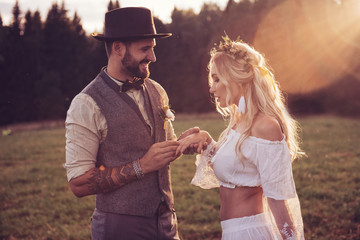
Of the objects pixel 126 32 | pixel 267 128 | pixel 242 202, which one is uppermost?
pixel 126 32

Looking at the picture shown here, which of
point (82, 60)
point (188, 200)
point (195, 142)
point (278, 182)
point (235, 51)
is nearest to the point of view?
point (278, 182)

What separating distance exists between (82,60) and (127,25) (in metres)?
46.7

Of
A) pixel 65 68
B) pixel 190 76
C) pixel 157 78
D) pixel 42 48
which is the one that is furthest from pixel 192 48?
pixel 42 48

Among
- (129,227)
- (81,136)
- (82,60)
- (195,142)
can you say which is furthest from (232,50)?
(82,60)

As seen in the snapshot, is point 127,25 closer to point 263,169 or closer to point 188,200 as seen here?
point 263,169

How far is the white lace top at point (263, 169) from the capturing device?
2.84m

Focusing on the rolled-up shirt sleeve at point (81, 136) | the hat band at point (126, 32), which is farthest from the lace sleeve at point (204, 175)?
the hat band at point (126, 32)

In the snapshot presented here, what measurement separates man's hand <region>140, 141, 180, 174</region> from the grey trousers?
0.47 metres

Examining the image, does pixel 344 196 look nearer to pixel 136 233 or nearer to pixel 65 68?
pixel 136 233

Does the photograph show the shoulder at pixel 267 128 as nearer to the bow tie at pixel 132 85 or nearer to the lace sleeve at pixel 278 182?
the lace sleeve at pixel 278 182

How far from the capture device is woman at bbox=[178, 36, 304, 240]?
2.86 metres

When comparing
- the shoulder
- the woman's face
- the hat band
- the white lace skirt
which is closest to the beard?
the hat band

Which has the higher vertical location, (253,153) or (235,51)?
(235,51)

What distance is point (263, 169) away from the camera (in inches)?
113
